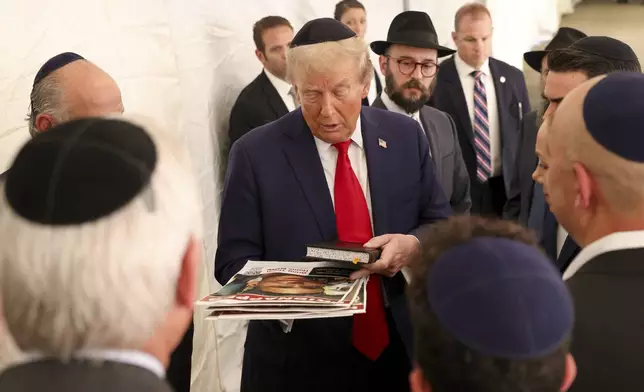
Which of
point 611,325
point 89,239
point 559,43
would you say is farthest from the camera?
point 559,43

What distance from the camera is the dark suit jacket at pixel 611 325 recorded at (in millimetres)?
1106

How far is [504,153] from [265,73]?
5.31 feet

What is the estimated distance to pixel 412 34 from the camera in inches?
134

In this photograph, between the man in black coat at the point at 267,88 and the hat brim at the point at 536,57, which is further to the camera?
the man in black coat at the point at 267,88

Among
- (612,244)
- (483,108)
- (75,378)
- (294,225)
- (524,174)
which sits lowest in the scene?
(483,108)

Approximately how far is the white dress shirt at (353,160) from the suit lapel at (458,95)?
232 centimetres

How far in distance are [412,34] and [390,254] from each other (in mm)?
1875

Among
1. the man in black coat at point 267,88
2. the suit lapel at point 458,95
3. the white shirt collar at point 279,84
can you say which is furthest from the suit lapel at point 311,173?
the suit lapel at point 458,95

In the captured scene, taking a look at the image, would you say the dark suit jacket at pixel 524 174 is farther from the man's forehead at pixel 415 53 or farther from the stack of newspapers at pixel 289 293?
the stack of newspapers at pixel 289 293

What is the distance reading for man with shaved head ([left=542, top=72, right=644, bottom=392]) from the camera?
1122mm

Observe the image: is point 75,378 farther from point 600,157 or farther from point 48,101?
point 48,101

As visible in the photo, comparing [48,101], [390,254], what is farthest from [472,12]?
[48,101]

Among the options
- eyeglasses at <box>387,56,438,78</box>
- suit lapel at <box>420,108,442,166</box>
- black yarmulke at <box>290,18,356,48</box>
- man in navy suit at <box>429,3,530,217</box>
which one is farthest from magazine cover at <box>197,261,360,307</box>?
man in navy suit at <box>429,3,530,217</box>

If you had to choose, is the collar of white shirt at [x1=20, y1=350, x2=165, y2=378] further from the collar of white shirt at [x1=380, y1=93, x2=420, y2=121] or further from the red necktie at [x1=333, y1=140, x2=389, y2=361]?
the collar of white shirt at [x1=380, y1=93, x2=420, y2=121]
